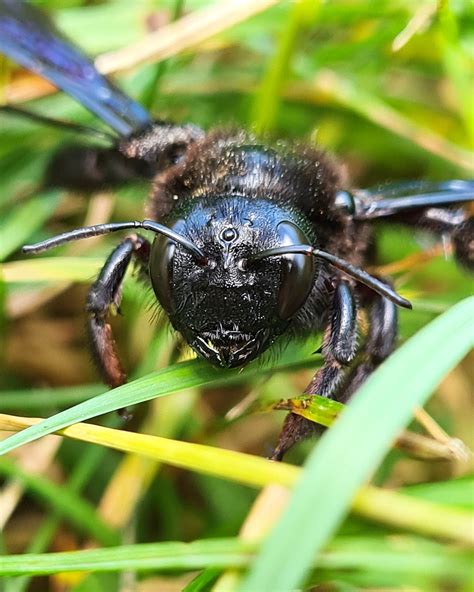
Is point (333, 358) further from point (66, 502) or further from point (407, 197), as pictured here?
point (66, 502)

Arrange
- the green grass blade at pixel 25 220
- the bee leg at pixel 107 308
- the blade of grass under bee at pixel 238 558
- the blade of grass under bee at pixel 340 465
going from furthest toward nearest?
1. the green grass blade at pixel 25 220
2. the bee leg at pixel 107 308
3. the blade of grass under bee at pixel 238 558
4. the blade of grass under bee at pixel 340 465

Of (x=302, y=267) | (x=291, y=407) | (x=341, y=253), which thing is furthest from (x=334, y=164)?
(x=291, y=407)

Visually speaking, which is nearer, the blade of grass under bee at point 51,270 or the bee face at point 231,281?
the bee face at point 231,281

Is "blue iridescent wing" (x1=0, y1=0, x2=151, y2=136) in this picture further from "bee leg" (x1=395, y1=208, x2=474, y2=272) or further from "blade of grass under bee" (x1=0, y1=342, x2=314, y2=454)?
"blade of grass under bee" (x1=0, y1=342, x2=314, y2=454)

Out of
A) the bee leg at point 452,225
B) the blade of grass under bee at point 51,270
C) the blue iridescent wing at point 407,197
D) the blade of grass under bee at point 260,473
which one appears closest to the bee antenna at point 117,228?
the blade of grass under bee at point 260,473

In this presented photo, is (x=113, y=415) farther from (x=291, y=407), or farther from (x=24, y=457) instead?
(x=291, y=407)

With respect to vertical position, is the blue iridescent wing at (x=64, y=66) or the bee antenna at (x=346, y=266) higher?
the blue iridescent wing at (x=64, y=66)

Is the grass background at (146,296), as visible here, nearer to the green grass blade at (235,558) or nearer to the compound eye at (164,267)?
the green grass blade at (235,558)

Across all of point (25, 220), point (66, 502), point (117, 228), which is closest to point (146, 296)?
point (117, 228)

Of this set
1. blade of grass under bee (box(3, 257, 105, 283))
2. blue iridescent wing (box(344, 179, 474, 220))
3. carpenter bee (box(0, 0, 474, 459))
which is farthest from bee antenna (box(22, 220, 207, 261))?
blue iridescent wing (box(344, 179, 474, 220))
